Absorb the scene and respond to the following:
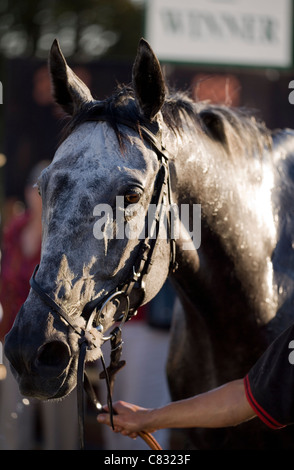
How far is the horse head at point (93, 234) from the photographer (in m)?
1.75

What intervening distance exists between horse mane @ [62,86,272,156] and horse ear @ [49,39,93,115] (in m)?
0.06

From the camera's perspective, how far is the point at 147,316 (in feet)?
16.3

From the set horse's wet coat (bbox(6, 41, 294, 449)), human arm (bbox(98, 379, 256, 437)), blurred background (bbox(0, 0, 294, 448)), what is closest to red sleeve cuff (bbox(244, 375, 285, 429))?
human arm (bbox(98, 379, 256, 437))

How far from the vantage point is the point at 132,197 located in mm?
1937

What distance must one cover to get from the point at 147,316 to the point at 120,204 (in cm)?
315

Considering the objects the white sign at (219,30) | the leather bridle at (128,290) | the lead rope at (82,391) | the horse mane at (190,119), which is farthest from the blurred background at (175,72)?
the leather bridle at (128,290)

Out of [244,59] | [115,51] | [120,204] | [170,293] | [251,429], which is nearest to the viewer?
[120,204]

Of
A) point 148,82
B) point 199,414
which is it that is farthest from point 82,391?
point 148,82

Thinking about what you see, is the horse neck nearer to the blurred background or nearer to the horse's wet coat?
the horse's wet coat

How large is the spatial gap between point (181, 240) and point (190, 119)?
0.48m

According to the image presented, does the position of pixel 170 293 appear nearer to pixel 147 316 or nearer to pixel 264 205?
pixel 147 316

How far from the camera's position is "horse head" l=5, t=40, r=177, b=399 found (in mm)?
1748

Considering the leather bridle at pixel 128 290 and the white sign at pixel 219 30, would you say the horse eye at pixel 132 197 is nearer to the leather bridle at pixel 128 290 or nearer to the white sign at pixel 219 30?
the leather bridle at pixel 128 290
